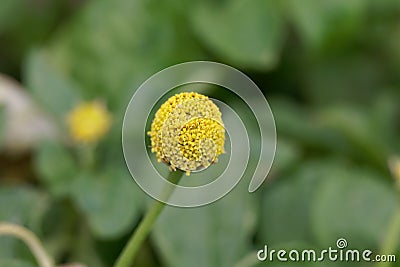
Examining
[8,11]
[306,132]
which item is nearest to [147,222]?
[306,132]

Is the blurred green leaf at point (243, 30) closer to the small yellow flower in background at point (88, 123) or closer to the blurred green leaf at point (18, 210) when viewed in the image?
the small yellow flower in background at point (88, 123)

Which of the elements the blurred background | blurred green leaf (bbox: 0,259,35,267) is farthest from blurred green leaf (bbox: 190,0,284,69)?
blurred green leaf (bbox: 0,259,35,267)

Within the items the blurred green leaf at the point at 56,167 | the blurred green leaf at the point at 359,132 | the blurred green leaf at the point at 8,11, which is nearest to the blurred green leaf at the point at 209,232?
the blurred green leaf at the point at 56,167

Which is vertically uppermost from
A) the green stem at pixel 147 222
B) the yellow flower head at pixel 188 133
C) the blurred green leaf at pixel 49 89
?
the yellow flower head at pixel 188 133

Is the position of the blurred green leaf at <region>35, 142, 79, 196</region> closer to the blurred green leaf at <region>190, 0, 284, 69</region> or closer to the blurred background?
the blurred background

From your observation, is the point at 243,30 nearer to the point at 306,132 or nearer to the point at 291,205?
the point at 306,132

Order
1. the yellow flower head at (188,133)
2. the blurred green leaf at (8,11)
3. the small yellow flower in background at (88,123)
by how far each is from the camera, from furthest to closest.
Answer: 1. the blurred green leaf at (8,11)
2. the small yellow flower in background at (88,123)
3. the yellow flower head at (188,133)
